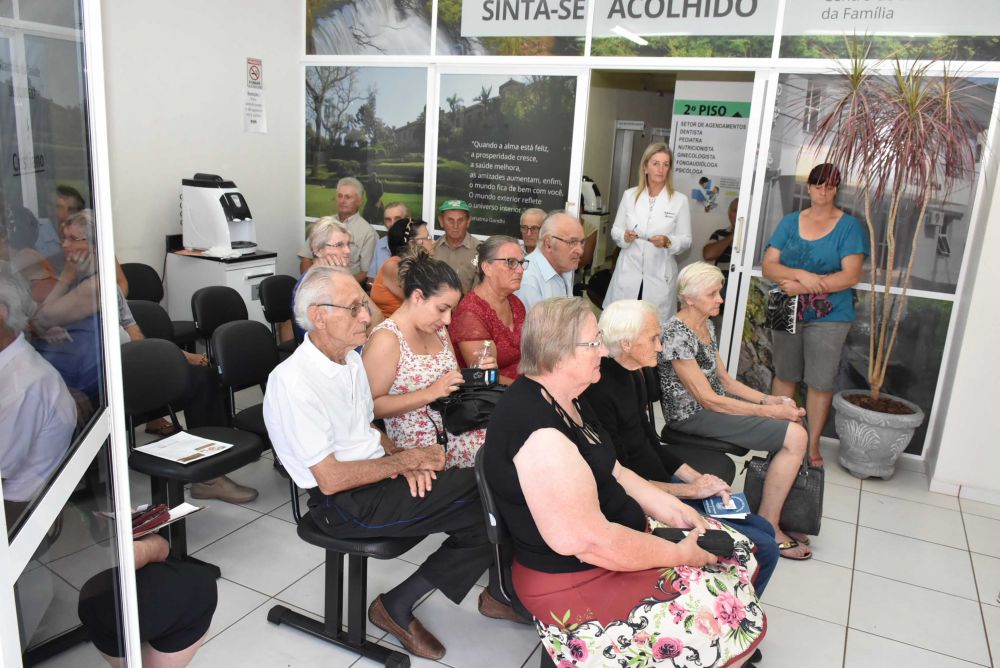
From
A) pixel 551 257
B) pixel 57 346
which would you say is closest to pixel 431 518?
pixel 57 346

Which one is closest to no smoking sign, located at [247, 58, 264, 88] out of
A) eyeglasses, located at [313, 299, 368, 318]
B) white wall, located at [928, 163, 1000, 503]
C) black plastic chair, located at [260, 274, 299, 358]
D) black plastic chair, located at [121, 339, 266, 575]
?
black plastic chair, located at [260, 274, 299, 358]

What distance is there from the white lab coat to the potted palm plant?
3.00 ft

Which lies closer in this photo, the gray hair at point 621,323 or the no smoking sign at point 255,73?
the gray hair at point 621,323

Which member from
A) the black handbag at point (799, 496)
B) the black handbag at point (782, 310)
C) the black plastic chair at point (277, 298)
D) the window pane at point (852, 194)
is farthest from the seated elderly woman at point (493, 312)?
the window pane at point (852, 194)

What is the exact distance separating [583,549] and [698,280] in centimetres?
163

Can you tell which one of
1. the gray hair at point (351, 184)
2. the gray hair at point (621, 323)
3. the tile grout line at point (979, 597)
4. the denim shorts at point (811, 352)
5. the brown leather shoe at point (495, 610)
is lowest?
the tile grout line at point (979, 597)

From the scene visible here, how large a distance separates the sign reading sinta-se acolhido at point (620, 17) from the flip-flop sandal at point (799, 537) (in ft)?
9.95

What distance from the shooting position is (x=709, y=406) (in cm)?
320

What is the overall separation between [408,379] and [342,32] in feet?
14.0

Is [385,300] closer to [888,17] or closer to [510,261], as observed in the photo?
[510,261]

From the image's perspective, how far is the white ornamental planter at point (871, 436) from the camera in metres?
4.11

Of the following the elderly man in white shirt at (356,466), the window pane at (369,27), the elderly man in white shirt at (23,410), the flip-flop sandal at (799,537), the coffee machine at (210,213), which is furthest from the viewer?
the window pane at (369,27)

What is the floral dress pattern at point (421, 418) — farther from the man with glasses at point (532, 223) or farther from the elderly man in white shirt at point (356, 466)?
the man with glasses at point (532, 223)

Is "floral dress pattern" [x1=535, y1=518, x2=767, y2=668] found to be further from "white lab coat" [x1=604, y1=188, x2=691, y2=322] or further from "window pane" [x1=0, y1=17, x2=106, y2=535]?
"white lab coat" [x1=604, y1=188, x2=691, y2=322]
